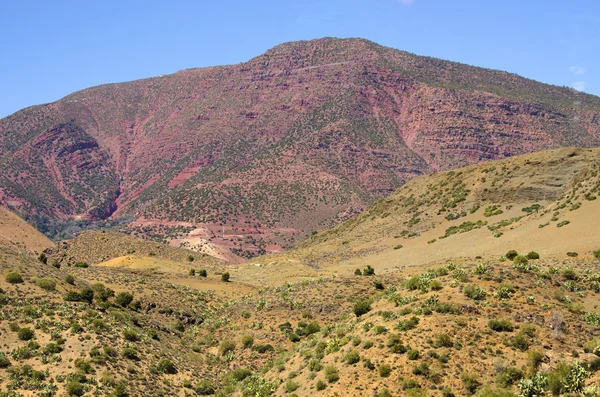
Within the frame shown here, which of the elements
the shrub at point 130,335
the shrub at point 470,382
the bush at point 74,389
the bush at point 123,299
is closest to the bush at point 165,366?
the shrub at point 130,335

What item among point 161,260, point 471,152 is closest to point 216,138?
point 471,152

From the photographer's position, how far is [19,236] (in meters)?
86.7

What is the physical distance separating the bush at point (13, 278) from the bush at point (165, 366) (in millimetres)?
10405

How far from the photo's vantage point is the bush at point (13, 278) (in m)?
32.8

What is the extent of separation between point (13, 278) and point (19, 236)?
59.7 m

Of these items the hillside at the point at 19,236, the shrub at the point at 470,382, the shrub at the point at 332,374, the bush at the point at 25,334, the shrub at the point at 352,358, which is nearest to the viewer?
the shrub at the point at 470,382

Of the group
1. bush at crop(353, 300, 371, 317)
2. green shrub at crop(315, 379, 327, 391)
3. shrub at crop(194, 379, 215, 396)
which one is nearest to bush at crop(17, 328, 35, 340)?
shrub at crop(194, 379, 215, 396)

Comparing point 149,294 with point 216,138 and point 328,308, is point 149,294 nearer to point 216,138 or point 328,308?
point 328,308

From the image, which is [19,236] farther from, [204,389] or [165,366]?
[204,389]

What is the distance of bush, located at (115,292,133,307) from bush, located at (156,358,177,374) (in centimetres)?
1030

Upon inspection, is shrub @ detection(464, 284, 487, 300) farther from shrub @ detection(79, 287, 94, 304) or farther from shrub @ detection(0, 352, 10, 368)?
shrub @ detection(79, 287, 94, 304)

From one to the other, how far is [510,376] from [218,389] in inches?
594

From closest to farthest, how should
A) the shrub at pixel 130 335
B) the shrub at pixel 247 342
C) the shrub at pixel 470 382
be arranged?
the shrub at pixel 470 382 → the shrub at pixel 130 335 → the shrub at pixel 247 342

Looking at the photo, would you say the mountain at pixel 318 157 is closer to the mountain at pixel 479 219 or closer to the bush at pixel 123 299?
the mountain at pixel 479 219
